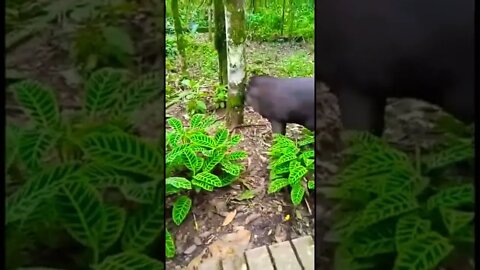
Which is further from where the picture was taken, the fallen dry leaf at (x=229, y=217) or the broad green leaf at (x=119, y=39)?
the fallen dry leaf at (x=229, y=217)

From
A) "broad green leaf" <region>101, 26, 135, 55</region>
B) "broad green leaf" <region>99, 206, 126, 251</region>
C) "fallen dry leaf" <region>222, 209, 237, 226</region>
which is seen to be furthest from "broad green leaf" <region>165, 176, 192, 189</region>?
"broad green leaf" <region>101, 26, 135, 55</region>

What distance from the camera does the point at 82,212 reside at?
3.15ft

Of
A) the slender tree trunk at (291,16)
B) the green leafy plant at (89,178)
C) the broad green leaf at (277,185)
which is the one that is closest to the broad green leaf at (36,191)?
the green leafy plant at (89,178)

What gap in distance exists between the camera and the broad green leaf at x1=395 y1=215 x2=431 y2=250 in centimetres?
101

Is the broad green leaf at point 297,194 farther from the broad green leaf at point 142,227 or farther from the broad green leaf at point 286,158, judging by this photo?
the broad green leaf at point 142,227

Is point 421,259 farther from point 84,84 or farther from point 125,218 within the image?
point 84,84

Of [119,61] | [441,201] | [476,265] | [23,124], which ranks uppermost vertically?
[119,61]

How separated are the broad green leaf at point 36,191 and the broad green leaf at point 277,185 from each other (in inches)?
16.6

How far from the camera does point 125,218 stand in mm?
971

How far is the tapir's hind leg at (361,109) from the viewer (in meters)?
1.01

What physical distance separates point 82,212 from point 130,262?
0.12 m

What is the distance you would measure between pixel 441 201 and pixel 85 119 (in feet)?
2.09

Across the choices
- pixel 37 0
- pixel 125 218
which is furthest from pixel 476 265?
pixel 37 0

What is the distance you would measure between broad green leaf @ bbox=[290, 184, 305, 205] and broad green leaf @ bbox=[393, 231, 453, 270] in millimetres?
258
